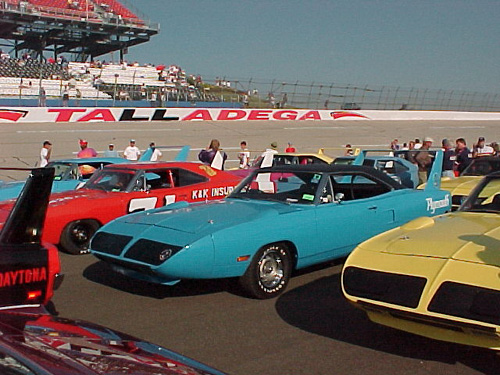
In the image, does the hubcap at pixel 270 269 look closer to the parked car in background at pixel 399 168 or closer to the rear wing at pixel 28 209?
the rear wing at pixel 28 209

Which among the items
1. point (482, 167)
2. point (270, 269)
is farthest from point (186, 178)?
point (482, 167)

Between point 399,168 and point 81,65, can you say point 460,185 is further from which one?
point 81,65

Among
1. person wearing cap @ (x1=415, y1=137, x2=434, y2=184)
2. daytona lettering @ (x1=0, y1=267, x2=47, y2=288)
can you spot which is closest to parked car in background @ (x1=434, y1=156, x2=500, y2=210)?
person wearing cap @ (x1=415, y1=137, x2=434, y2=184)

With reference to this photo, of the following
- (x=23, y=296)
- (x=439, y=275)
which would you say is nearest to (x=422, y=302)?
(x=439, y=275)

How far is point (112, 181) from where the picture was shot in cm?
870

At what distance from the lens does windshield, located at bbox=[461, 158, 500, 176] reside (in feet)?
35.1

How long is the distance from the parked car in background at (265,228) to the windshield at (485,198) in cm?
136

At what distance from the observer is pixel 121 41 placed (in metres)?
51.6

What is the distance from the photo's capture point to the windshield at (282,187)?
6.36m

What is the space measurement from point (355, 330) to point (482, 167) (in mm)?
7192

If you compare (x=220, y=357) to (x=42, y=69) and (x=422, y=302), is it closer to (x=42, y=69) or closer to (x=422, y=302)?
(x=422, y=302)

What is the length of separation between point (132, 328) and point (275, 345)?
1247mm

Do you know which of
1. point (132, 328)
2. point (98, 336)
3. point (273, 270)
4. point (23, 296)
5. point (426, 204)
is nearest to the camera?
point (98, 336)

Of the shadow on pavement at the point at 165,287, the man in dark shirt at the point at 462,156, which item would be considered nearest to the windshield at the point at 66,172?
the shadow on pavement at the point at 165,287
